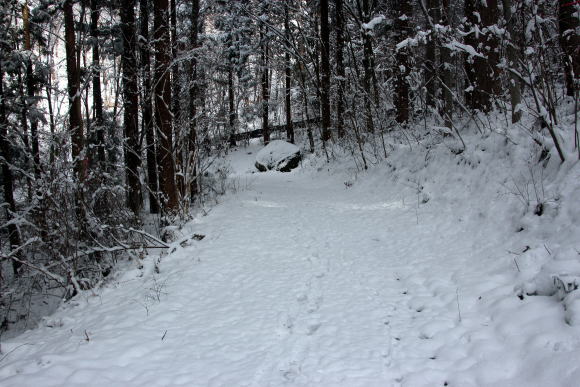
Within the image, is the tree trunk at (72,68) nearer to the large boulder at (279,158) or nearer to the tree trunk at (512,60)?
the tree trunk at (512,60)

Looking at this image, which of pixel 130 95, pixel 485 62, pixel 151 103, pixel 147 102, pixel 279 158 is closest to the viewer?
pixel 485 62

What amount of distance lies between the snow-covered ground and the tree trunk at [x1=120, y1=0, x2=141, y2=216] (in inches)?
190

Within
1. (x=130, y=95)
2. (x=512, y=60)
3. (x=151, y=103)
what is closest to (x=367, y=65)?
(x=512, y=60)

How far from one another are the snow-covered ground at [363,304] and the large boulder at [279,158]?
11.5m

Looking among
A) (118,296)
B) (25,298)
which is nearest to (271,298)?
(118,296)

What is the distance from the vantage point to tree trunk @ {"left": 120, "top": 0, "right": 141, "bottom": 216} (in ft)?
31.8

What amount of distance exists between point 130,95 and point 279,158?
372 inches

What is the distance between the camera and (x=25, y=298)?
7.90 m

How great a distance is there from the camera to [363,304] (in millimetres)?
4090

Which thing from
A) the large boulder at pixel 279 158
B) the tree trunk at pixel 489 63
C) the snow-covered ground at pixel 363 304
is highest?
the tree trunk at pixel 489 63

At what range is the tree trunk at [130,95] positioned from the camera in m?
9.70

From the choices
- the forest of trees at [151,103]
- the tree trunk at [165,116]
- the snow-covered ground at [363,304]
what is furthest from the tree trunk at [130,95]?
the snow-covered ground at [363,304]

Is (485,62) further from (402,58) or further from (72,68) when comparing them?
(72,68)

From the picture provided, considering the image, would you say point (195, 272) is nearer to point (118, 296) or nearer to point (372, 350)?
point (118, 296)
